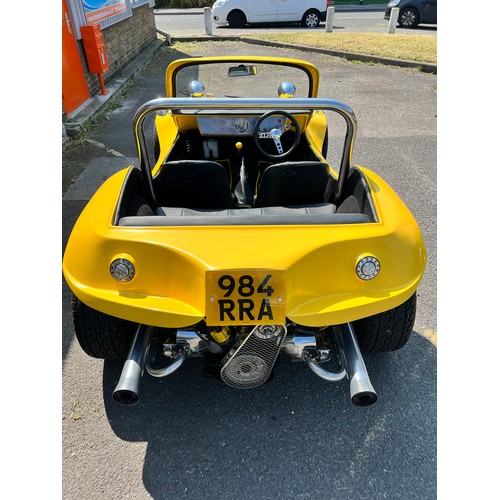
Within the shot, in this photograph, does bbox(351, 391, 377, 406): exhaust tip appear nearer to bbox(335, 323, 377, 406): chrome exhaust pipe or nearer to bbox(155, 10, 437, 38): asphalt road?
bbox(335, 323, 377, 406): chrome exhaust pipe

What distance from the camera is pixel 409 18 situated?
13.9m

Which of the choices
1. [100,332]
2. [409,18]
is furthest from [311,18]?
[100,332]

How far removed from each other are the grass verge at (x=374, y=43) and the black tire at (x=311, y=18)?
2.92m

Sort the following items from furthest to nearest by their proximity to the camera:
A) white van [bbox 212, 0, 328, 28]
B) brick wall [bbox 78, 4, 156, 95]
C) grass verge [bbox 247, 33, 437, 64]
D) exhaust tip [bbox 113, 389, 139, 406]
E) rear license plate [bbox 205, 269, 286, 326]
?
1. white van [bbox 212, 0, 328, 28]
2. grass verge [bbox 247, 33, 437, 64]
3. brick wall [bbox 78, 4, 156, 95]
4. exhaust tip [bbox 113, 389, 139, 406]
5. rear license plate [bbox 205, 269, 286, 326]

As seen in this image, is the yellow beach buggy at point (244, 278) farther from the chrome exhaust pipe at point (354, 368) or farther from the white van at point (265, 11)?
the white van at point (265, 11)

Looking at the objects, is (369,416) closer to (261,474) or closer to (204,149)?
(261,474)

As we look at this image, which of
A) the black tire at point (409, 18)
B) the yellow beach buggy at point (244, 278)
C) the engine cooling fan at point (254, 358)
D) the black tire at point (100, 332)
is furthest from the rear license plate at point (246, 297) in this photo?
the black tire at point (409, 18)

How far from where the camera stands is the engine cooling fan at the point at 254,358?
5.62 ft

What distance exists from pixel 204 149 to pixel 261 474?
2619 mm

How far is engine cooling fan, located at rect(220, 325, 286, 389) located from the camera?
1.71m

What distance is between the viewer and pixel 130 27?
8.73 meters

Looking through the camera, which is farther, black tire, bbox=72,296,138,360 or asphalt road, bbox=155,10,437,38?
asphalt road, bbox=155,10,437,38

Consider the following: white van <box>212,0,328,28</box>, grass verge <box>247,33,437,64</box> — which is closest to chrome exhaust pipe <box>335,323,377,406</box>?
grass verge <box>247,33,437,64</box>

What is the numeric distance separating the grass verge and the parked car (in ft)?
9.59
